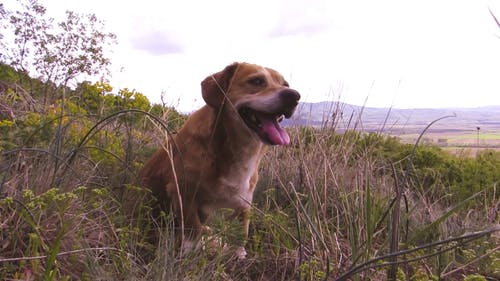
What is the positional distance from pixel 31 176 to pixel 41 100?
3236mm

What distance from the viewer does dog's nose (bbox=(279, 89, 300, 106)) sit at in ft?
11.6

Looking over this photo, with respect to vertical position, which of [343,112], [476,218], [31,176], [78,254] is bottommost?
[476,218]

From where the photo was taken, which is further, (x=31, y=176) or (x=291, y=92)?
(x=291, y=92)

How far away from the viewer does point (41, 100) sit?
5508mm

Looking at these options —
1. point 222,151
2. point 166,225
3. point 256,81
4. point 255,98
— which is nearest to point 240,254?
point 166,225

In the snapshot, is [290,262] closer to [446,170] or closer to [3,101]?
[3,101]

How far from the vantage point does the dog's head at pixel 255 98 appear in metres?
3.52

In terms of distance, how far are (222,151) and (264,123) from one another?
0.38 m

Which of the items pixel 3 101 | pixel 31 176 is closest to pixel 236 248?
pixel 31 176

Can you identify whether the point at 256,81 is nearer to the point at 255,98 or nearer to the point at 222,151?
the point at 255,98

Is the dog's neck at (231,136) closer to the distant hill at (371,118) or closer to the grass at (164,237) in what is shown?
the grass at (164,237)

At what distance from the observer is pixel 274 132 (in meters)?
3.51

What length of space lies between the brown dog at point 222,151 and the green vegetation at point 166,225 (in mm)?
243

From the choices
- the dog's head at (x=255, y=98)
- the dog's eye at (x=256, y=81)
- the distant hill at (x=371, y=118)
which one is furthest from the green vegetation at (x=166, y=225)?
the dog's eye at (x=256, y=81)
